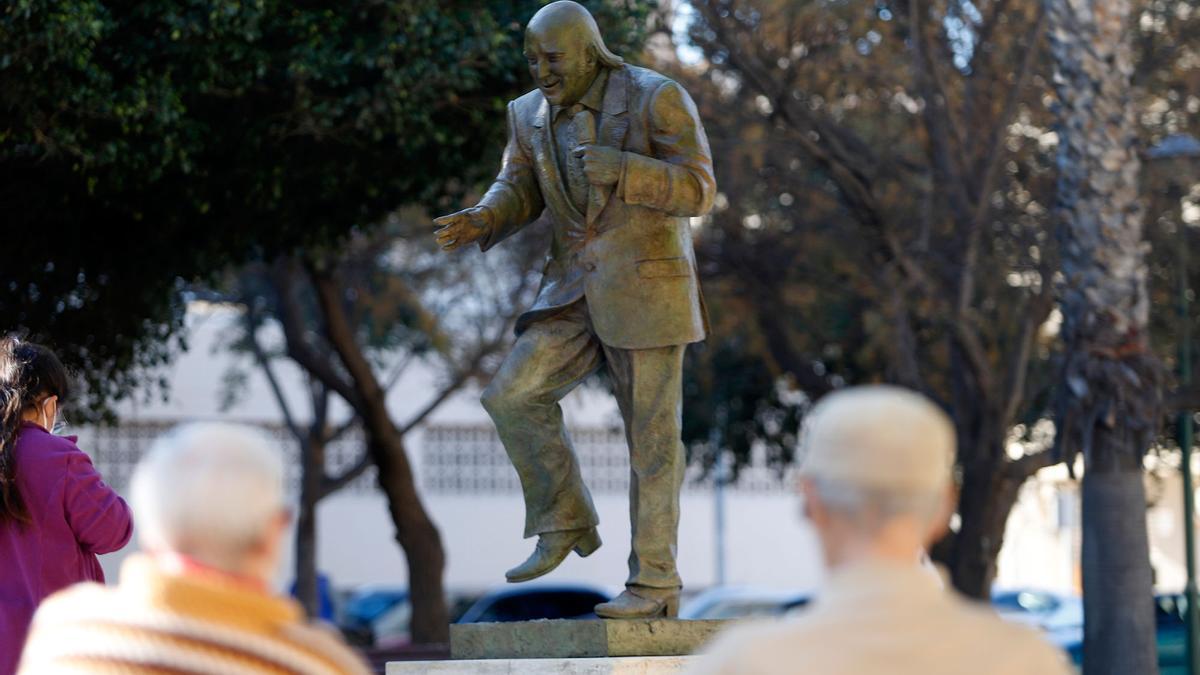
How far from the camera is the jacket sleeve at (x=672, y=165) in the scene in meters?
6.30

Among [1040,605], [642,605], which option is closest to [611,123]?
[642,605]

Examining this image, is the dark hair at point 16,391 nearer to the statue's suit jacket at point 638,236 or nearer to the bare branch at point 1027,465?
the statue's suit jacket at point 638,236

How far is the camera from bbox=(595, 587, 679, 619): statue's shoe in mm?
6316

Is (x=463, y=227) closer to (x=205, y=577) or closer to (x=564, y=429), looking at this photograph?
(x=564, y=429)

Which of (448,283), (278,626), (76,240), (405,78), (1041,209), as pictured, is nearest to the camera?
(278,626)

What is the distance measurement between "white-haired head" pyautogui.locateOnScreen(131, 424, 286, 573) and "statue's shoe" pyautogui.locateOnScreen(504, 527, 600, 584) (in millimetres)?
3652

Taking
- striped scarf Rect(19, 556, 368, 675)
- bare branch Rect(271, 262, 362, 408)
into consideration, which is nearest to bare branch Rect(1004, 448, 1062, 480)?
bare branch Rect(271, 262, 362, 408)

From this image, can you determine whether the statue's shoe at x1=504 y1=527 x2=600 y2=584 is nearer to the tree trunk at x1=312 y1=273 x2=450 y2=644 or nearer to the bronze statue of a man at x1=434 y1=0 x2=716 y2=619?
the bronze statue of a man at x1=434 y1=0 x2=716 y2=619

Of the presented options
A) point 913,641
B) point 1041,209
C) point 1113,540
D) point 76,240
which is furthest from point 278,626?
point 1041,209

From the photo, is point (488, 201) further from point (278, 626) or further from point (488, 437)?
point (488, 437)

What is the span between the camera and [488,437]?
27.7 metres

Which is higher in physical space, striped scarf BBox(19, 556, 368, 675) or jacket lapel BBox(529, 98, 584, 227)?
jacket lapel BBox(529, 98, 584, 227)

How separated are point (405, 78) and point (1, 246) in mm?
2955

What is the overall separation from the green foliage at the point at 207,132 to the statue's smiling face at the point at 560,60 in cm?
432
